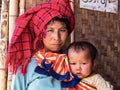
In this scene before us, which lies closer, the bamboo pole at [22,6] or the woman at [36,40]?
the woman at [36,40]

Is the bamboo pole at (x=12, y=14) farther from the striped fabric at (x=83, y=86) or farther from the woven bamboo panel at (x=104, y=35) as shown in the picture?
the striped fabric at (x=83, y=86)

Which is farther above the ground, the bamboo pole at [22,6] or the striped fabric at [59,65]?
the bamboo pole at [22,6]

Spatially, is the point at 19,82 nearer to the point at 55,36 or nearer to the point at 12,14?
the point at 55,36

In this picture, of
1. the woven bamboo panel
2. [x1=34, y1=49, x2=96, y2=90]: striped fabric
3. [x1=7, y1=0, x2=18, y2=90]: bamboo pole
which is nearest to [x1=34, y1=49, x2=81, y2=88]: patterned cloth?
[x1=34, y1=49, x2=96, y2=90]: striped fabric

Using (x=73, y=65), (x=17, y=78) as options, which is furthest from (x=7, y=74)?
(x=73, y=65)

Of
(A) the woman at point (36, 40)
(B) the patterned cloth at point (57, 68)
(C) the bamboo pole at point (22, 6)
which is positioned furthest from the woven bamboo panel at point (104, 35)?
(B) the patterned cloth at point (57, 68)

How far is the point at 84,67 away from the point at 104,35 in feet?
2.81

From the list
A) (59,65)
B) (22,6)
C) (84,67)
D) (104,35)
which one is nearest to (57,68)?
(59,65)

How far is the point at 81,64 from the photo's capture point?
1844 mm

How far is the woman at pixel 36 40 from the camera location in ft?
6.11

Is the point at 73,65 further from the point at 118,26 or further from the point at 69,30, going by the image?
the point at 118,26

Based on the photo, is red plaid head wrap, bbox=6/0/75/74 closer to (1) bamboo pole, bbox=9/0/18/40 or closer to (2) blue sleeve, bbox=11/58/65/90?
(2) blue sleeve, bbox=11/58/65/90

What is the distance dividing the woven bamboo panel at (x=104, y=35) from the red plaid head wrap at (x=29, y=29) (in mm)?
576

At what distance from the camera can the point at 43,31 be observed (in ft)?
6.20
